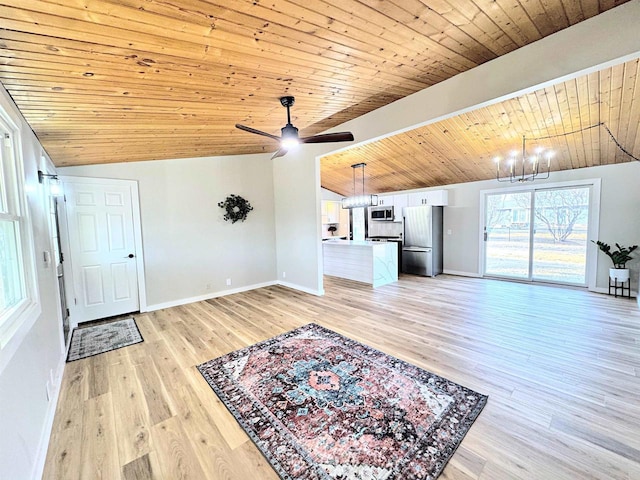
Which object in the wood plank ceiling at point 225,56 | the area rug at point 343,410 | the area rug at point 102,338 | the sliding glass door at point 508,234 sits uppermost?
the wood plank ceiling at point 225,56

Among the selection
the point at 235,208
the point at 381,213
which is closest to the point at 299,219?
the point at 235,208

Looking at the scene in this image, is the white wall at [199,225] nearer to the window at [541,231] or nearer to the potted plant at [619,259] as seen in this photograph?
the window at [541,231]

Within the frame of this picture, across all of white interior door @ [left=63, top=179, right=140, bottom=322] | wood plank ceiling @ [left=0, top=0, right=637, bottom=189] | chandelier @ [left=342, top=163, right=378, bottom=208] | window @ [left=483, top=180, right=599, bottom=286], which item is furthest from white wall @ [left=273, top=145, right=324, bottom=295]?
window @ [left=483, top=180, right=599, bottom=286]

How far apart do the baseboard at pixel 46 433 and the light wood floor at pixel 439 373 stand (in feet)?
0.13

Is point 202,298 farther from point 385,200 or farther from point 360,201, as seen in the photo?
point 385,200

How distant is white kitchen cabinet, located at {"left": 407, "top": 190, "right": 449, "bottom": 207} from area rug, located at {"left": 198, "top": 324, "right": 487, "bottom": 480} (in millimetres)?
4865

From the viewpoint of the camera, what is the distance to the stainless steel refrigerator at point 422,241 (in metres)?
6.70

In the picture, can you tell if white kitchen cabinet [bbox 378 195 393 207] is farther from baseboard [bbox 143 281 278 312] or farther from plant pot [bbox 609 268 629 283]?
plant pot [bbox 609 268 629 283]

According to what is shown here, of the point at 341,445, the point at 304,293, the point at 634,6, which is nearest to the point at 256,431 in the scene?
the point at 341,445

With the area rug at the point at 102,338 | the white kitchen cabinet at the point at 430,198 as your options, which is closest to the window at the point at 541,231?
the white kitchen cabinet at the point at 430,198

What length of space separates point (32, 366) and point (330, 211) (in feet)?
26.5

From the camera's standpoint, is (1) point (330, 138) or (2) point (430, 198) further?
(2) point (430, 198)

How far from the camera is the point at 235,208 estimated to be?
536cm

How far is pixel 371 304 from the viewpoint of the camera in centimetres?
454
